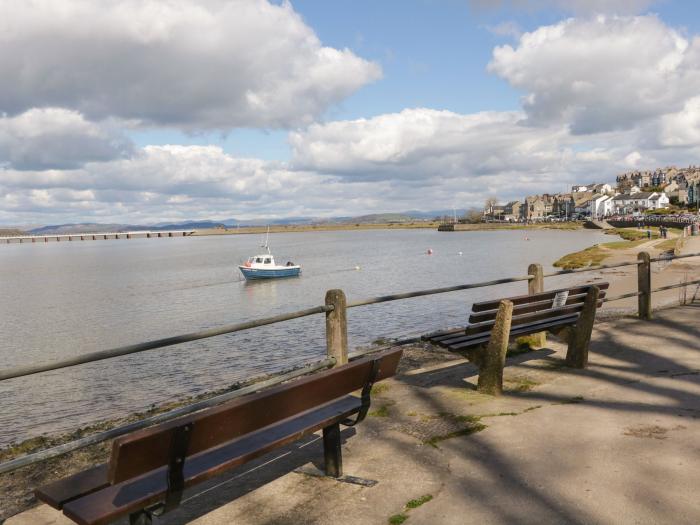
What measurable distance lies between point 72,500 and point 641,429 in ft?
14.6

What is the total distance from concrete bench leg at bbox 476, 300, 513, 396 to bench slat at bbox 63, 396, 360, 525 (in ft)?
7.63

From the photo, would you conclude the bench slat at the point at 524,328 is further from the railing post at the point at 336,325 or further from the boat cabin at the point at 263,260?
the boat cabin at the point at 263,260

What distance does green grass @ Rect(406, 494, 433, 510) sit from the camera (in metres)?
3.82

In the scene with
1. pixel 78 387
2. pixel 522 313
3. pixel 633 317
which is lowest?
pixel 78 387

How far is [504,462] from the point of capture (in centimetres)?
444

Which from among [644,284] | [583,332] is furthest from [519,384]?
[644,284]

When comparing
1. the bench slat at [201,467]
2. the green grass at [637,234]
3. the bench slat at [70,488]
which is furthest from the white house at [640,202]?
the bench slat at [70,488]

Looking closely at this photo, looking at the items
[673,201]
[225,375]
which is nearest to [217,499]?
[225,375]

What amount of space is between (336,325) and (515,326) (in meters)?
2.11

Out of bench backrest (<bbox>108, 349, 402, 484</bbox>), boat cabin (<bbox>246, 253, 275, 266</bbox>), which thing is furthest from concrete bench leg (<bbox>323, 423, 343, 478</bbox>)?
boat cabin (<bbox>246, 253, 275, 266</bbox>)

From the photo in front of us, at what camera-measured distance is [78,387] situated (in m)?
15.3

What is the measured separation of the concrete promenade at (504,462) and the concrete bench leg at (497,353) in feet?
0.54

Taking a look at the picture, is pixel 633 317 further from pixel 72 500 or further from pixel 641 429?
pixel 72 500

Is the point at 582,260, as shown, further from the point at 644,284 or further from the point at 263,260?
the point at 644,284
